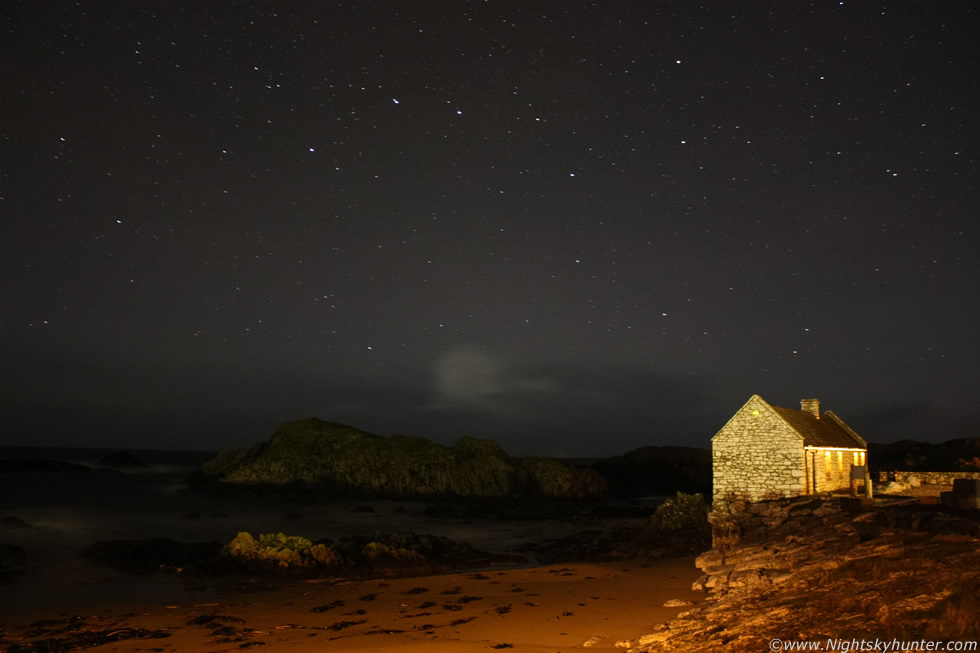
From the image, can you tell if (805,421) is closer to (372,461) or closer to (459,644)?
(459,644)

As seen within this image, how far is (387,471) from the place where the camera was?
7906 cm

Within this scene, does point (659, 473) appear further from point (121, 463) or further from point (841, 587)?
point (121, 463)

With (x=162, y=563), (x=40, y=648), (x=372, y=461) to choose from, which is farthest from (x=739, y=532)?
(x=372, y=461)

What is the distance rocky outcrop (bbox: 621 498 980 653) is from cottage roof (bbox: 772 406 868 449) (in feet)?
21.3

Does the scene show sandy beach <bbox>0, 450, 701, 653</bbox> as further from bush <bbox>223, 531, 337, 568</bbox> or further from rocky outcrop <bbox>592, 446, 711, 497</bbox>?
rocky outcrop <bbox>592, 446, 711, 497</bbox>

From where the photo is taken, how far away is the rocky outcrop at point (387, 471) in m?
76.1

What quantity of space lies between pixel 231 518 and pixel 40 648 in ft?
141

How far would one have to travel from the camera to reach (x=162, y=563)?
31.8 m

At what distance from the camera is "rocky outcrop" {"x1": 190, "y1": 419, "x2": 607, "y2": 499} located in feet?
250

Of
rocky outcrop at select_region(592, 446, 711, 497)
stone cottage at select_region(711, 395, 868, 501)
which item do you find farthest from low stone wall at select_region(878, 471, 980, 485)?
rocky outcrop at select_region(592, 446, 711, 497)

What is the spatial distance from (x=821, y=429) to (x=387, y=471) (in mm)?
55117

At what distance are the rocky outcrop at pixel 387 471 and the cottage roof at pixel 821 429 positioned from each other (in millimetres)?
41874

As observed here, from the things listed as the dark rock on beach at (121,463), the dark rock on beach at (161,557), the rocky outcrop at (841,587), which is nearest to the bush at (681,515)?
the rocky outcrop at (841,587)

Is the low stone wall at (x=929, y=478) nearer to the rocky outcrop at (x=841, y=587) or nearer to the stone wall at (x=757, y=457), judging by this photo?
the stone wall at (x=757, y=457)
